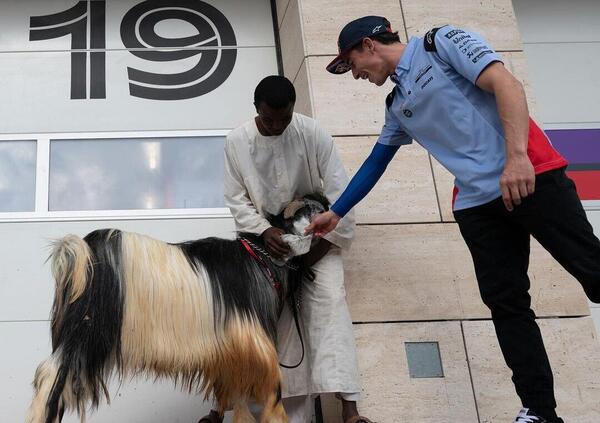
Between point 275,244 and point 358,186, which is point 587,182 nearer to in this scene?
point 358,186

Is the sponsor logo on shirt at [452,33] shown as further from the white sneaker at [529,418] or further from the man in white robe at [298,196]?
the white sneaker at [529,418]

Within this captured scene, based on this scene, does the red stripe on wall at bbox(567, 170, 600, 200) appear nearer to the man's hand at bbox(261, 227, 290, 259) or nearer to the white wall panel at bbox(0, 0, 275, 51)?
the white wall panel at bbox(0, 0, 275, 51)

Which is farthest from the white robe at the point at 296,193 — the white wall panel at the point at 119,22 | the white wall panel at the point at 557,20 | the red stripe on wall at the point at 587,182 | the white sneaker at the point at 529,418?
the white wall panel at the point at 557,20

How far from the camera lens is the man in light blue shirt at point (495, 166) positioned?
2.56 m

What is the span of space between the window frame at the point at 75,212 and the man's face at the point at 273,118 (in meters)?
1.27

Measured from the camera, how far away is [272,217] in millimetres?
3541

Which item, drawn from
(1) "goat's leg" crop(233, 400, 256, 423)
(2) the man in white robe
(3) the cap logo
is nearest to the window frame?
(2) the man in white robe

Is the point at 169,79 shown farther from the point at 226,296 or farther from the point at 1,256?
the point at 226,296

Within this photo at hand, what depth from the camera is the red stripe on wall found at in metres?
5.17

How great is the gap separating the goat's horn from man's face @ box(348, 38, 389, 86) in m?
0.69

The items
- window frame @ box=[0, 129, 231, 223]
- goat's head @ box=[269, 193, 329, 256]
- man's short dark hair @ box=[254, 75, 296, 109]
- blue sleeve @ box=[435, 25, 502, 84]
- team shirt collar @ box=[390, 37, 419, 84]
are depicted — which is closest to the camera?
blue sleeve @ box=[435, 25, 502, 84]

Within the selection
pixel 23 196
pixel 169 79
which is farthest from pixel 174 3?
pixel 23 196

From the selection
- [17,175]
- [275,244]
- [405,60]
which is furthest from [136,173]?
[405,60]

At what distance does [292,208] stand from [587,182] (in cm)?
267
